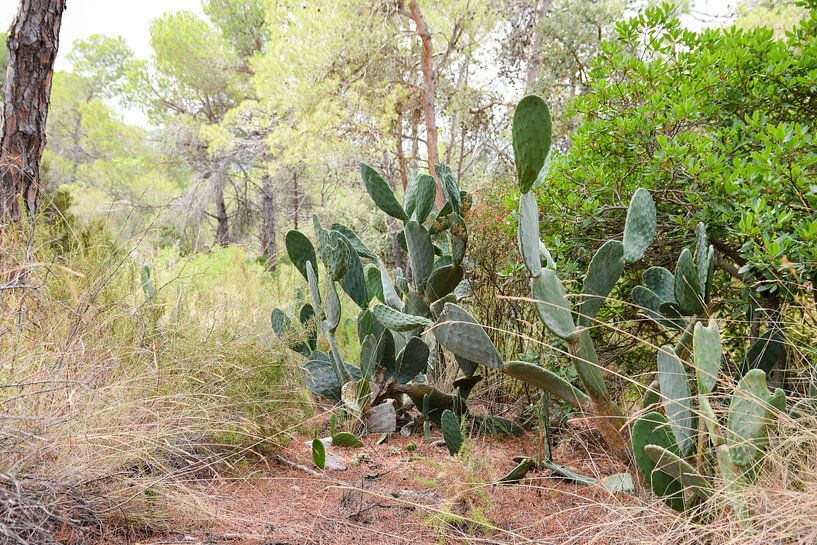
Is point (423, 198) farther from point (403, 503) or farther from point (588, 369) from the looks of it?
point (403, 503)

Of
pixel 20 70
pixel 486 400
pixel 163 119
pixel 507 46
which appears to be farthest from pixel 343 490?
pixel 163 119

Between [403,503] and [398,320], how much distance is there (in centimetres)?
63

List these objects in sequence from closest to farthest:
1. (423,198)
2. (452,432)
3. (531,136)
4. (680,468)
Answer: (680,468)
(531,136)
(452,432)
(423,198)

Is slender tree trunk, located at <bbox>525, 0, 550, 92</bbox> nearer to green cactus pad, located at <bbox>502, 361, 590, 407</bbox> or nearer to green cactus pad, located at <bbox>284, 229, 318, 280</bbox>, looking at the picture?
green cactus pad, located at <bbox>284, 229, 318, 280</bbox>

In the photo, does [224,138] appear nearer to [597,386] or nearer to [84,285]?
[84,285]

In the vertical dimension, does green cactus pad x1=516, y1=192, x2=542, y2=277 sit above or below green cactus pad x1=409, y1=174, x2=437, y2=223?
below

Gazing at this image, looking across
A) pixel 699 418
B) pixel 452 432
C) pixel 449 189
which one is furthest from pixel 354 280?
pixel 699 418

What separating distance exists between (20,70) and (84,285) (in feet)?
4.81

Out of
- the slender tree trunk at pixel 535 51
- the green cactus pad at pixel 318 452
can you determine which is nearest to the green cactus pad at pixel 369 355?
the green cactus pad at pixel 318 452

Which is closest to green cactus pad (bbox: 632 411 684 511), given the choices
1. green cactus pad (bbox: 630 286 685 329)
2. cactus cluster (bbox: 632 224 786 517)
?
cactus cluster (bbox: 632 224 786 517)

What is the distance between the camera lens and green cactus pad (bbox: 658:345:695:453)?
1.36 meters

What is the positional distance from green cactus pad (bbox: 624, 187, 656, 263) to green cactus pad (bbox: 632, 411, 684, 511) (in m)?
0.48

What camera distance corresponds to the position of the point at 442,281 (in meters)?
2.39

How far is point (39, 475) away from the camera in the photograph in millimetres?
1269
